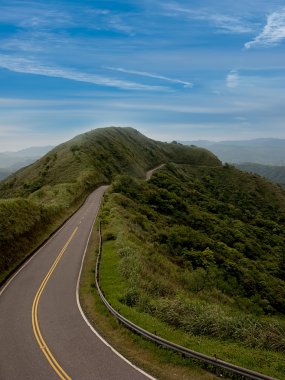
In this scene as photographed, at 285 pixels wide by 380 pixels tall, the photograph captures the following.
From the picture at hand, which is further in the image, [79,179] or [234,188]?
[234,188]

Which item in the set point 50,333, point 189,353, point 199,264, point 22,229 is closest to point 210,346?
point 189,353

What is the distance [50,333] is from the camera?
1797cm

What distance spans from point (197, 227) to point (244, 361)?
45.4 metres

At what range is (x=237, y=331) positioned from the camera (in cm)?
1556

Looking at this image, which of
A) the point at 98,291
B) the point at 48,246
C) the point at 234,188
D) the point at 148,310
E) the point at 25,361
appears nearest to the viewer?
the point at 25,361

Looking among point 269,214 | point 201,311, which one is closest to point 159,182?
point 269,214

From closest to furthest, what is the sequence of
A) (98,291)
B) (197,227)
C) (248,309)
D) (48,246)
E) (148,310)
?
1. (148,310)
2. (98,291)
3. (248,309)
4. (48,246)
5. (197,227)

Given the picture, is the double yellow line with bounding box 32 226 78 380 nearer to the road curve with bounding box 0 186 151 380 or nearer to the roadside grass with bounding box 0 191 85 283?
the road curve with bounding box 0 186 151 380

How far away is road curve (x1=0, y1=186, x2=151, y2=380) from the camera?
555 inches

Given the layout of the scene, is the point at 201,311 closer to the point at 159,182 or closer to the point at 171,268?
the point at 171,268

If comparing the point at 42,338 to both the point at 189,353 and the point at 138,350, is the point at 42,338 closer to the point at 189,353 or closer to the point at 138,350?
the point at 138,350

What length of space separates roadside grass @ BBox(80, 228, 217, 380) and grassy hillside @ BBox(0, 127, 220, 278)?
10.9m

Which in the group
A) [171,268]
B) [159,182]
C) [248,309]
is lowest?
[248,309]

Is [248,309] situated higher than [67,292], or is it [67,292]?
[67,292]
